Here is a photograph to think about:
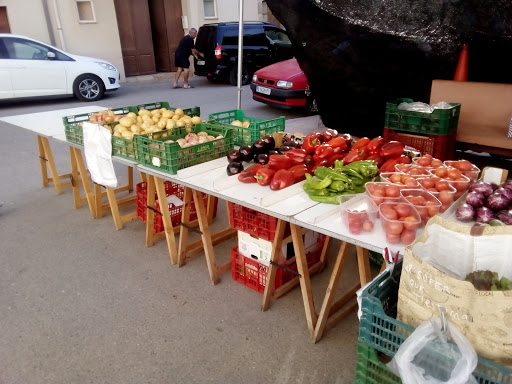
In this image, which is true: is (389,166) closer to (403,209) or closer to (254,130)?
(403,209)

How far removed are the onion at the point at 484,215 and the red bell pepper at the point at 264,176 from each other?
1.26 m

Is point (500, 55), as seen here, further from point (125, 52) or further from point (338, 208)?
point (125, 52)

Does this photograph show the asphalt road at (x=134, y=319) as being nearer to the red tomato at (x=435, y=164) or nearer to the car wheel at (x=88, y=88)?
the red tomato at (x=435, y=164)

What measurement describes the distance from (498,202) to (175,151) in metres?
2.10

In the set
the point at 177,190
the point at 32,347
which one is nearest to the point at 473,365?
the point at 32,347

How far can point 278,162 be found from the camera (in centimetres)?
293

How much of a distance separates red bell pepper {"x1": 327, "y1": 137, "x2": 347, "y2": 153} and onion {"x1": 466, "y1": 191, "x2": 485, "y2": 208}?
111 cm

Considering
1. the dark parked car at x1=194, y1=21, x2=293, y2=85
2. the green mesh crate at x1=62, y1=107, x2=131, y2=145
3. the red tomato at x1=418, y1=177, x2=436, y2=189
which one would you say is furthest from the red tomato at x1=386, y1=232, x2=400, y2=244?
the dark parked car at x1=194, y1=21, x2=293, y2=85

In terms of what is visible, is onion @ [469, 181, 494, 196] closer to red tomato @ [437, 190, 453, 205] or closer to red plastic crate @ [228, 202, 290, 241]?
red tomato @ [437, 190, 453, 205]

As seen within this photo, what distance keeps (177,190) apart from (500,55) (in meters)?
4.13

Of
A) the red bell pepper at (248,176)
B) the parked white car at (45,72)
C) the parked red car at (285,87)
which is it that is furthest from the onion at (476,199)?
the parked white car at (45,72)

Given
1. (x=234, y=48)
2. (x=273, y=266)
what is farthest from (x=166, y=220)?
(x=234, y=48)

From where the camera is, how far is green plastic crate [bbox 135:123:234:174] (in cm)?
315

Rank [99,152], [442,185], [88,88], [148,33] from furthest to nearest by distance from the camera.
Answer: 1. [148,33]
2. [88,88]
3. [99,152]
4. [442,185]
